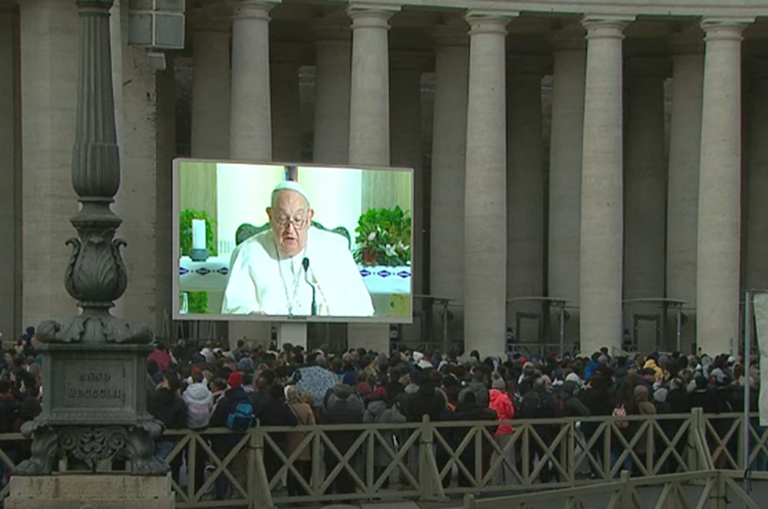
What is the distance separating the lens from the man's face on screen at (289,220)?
52622 mm

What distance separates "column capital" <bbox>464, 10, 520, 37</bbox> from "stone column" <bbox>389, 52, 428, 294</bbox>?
9471 mm

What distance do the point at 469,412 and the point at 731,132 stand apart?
31.4 meters

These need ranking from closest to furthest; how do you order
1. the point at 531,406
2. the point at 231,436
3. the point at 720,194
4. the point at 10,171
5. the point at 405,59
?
1. the point at 231,436
2. the point at 531,406
3. the point at 10,171
4. the point at 720,194
5. the point at 405,59

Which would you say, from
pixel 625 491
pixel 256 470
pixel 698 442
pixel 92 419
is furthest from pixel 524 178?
pixel 92 419

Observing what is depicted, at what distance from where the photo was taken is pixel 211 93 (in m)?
61.3

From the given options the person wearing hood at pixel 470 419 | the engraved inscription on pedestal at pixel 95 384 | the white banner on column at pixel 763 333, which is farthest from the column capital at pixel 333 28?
the engraved inscription on pedestal at pixel 95 384

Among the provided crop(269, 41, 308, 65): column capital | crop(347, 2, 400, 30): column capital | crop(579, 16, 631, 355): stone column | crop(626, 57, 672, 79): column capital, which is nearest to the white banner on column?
crop(347, 2, 400, 30): column capital

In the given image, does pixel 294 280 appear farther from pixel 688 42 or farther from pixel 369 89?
pixel 688 42

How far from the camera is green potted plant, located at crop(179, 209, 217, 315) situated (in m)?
51.3

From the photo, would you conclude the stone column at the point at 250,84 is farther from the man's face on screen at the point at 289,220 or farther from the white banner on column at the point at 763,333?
the white banner on column at the point at 763,333

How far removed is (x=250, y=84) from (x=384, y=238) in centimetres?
689

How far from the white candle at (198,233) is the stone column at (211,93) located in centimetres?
953

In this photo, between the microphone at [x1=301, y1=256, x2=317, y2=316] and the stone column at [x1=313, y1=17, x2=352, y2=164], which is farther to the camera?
the stone column at [x1=313, y1=17, x2=352, y2=164]

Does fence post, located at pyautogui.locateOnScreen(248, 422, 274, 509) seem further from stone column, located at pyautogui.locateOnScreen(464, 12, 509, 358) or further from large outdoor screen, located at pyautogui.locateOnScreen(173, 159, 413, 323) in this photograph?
stone column, located at pyautogui.locateOnScreen(464, 12, 509, 358)
